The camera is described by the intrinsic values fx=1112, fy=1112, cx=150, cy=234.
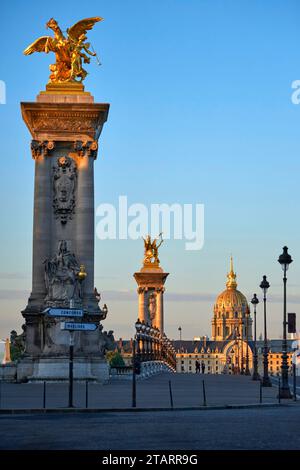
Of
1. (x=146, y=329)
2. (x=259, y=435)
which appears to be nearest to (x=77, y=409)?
(x=259, y=435)

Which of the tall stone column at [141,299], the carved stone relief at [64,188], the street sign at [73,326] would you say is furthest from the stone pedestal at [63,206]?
the tall stone column at [141,299]

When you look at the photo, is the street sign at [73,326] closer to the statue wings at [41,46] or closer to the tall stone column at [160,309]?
the statue wings at [41,46]

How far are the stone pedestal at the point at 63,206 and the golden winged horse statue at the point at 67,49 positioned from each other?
2.94ft

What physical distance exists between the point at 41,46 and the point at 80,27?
7.47ft

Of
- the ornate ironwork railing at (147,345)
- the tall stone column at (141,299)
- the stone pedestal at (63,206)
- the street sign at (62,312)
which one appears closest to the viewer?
the street sign at (62,312)

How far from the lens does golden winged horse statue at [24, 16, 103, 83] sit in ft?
187

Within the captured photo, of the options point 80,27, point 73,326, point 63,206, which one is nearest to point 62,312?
point 73,326

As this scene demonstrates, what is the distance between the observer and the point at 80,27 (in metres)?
58.2

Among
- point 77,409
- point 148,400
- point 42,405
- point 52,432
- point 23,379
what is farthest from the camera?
point 23,379

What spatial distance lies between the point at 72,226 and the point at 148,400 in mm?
20745

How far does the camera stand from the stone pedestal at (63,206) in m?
54.0

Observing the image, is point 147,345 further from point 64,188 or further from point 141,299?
point 141,299
